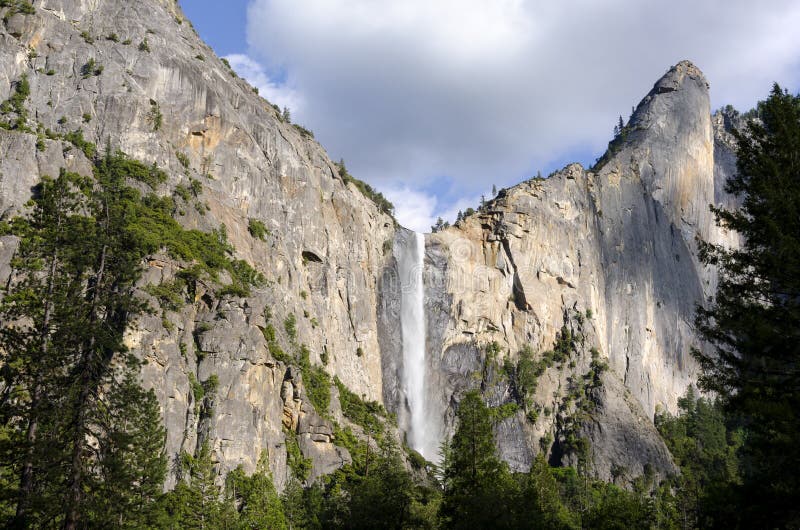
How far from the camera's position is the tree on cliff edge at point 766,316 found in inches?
572

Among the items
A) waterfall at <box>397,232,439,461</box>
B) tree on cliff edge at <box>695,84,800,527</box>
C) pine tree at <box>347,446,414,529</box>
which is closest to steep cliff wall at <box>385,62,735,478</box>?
waterfall at <box>397,232,439,461</box>

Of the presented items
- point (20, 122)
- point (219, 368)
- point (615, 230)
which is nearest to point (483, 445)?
point (219, 368)

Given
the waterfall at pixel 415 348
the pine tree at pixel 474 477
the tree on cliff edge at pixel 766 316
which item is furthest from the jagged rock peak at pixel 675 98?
the tree on cliff edge at pixel 766 316

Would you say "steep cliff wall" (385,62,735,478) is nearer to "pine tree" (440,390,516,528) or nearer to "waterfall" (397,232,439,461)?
"waterfall" (397,232,439,461)

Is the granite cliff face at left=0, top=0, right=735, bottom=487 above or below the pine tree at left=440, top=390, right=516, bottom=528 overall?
above

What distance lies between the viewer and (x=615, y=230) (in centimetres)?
11656

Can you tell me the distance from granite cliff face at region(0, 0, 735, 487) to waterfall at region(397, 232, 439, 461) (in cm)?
126

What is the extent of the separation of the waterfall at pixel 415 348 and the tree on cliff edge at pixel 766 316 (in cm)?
6666

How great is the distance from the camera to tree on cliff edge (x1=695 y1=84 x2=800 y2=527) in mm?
14523

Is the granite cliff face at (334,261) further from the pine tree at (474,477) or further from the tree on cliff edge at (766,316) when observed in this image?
the tree on cliff edge at (766,316)

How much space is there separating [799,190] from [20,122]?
56.0 m

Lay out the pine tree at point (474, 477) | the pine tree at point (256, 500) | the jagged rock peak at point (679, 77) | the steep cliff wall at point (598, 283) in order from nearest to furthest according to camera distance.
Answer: the pine tree at point (474, 477) < the pine tree at point (256, 500) < the steep cliff wall at point (598, 283) < the jagged rock peak at point (679, 77)

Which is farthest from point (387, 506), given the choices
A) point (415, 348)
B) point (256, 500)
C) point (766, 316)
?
point (415, 348)

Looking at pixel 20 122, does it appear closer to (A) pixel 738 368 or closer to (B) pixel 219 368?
(B) pixel 219 368
